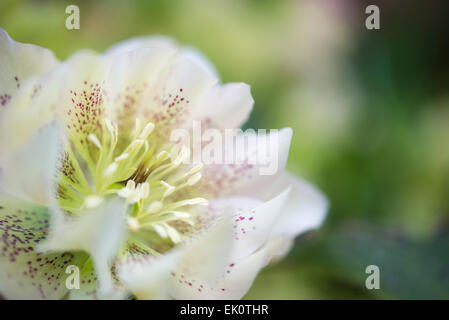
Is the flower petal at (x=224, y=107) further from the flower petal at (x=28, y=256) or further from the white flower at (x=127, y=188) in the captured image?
the flower petal at (x=28, y=256)

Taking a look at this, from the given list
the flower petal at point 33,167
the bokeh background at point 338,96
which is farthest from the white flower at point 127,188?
the bokeh background at point 338,96

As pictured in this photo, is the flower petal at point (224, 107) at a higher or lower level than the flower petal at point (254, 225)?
higher

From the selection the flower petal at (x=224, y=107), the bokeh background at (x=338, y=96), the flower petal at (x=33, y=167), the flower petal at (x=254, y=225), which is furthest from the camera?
the bokeh background at (x=338, y=96)

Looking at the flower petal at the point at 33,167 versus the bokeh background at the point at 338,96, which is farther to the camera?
the bokeh background at the point at 338,96

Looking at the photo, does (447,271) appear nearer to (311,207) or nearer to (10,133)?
(311,207)

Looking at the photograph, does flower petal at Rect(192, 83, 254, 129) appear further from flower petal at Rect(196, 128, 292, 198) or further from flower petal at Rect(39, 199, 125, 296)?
flower petal at Rect(39, 199, 125, 296)

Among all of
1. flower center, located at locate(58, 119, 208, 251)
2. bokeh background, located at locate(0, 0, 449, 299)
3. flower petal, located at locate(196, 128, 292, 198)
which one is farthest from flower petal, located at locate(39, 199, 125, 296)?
bokeh background, located at locate(0, 0, 449, 299)

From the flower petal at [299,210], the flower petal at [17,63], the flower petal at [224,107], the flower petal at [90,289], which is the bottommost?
the flower petal at [90,289]

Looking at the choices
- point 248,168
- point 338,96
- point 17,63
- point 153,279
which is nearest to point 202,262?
point 153,279
